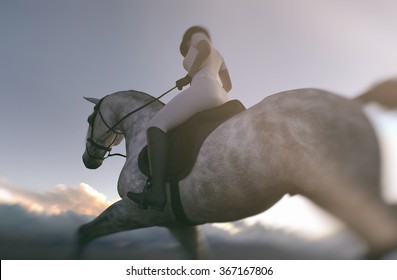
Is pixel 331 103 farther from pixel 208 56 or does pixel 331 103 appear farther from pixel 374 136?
pixel 208 56

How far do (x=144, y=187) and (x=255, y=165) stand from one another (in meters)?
1.32

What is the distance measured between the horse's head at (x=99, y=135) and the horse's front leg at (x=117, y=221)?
4.22 feet

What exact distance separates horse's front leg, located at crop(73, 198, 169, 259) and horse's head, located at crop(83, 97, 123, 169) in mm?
1288

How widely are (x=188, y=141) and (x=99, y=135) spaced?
234 centimetres

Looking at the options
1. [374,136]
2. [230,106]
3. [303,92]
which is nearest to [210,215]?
[230,106]

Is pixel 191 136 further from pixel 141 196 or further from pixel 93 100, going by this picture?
pixel 93 100

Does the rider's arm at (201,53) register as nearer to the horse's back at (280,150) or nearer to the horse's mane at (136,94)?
the horse's back at (280,150)

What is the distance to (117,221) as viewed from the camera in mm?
4227

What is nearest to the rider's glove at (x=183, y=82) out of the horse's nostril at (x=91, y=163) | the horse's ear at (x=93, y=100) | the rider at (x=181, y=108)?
the rider at (x=181, y=108)

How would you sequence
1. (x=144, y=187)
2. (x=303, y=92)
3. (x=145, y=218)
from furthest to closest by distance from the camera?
(x=145, y=218) < (x=144, y=187) < (x=303, y=92)

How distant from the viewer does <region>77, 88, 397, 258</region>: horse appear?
8.00 feet

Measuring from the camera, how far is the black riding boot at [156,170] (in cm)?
348

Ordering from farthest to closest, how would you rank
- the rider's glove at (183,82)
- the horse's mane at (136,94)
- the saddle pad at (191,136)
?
1. the horse's mane at (136,94)
2. the rider's glove at (183,82)
3. the saddle pad at (191,136)
